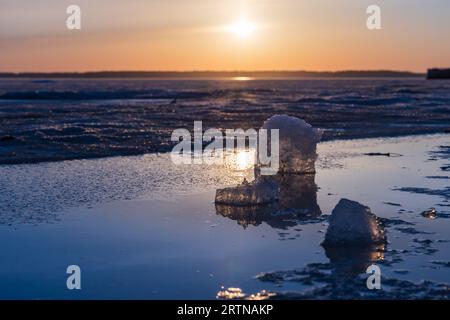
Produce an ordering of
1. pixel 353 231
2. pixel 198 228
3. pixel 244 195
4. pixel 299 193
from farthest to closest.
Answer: pixel 299 193, pixel 244 195, pixel 198 228, pixel 353 231

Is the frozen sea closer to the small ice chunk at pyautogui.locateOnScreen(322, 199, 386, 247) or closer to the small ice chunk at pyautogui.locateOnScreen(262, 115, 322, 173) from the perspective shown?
the small ice chunk at pyautogui.locateOnScreen(322, 199, 386, 247)

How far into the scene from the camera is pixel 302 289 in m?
5.10

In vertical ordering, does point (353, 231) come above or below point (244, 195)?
below

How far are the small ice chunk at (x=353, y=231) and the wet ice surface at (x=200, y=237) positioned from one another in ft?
0.52

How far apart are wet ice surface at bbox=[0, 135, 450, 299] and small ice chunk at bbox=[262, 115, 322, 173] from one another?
459 mm

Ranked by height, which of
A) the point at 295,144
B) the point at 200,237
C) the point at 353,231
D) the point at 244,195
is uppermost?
the point at 295,144

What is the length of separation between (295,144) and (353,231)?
4611 mm

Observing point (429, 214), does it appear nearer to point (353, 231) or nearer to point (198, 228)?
point (353, 231)

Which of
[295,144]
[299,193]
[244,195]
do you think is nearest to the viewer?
[244,195]

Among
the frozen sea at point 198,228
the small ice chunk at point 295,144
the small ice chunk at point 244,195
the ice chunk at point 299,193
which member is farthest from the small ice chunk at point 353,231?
the small ice chunk at point 295,144

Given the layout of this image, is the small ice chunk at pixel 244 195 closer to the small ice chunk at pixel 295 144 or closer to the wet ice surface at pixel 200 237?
the wet ice surface at pixel 200 237

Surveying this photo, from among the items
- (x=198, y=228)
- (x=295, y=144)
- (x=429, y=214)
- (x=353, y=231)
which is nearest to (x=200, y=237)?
(x=198, y=228)

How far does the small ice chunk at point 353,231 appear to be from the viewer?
637 centimetres

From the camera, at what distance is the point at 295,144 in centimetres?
1089
